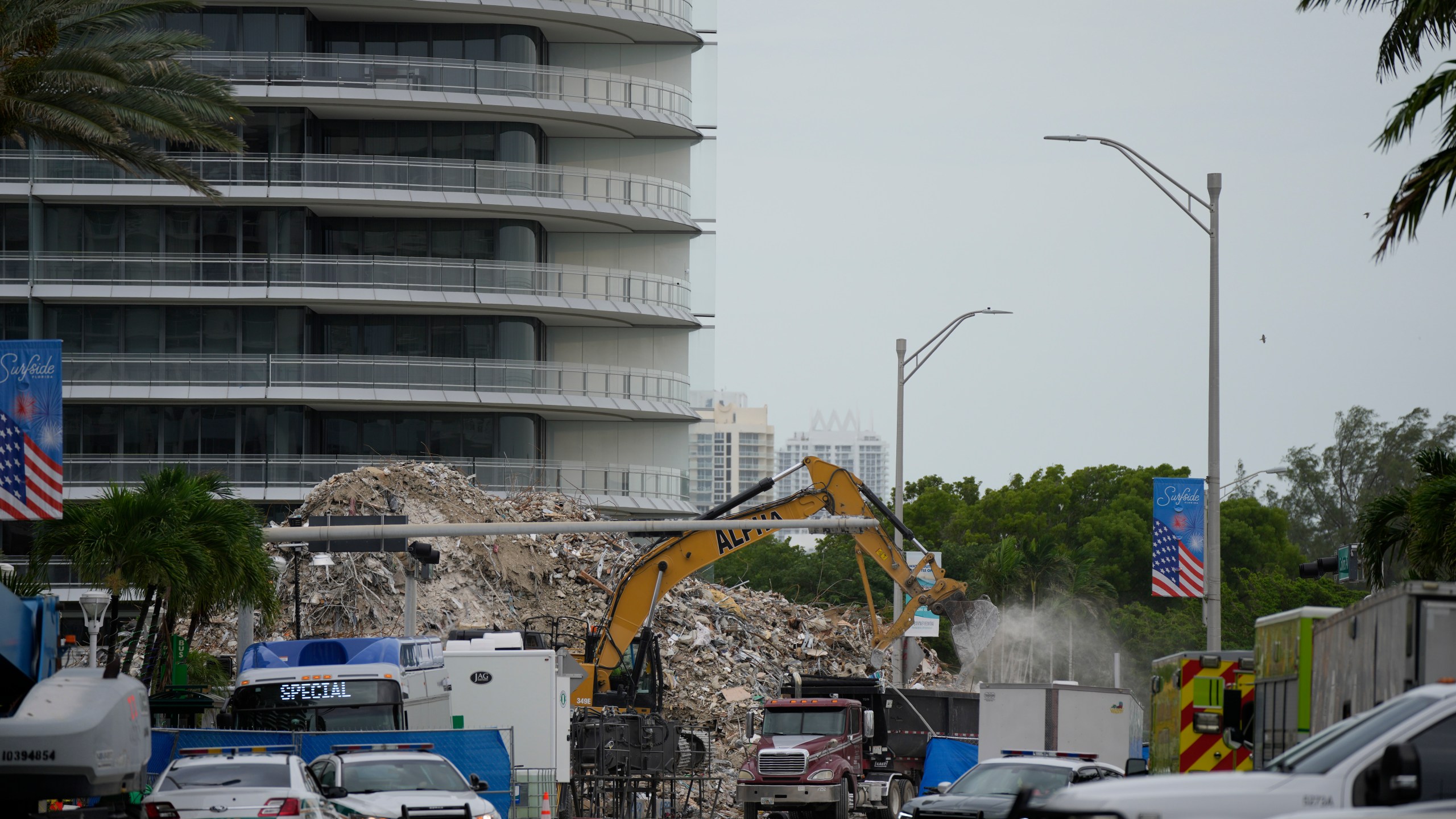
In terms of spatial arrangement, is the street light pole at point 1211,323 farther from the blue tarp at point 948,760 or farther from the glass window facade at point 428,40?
the glass window facade at point 428,40

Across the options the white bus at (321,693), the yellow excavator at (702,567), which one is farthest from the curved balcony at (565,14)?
the white bus at (321,693)

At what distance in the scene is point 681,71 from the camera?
6153cm

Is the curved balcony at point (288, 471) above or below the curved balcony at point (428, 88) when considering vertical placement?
below

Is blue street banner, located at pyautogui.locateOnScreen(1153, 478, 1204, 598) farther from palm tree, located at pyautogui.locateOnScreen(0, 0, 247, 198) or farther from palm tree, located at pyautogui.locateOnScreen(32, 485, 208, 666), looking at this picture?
palm tree, located at pyautogui.locateOnScreen(0, 0, 247, 198)

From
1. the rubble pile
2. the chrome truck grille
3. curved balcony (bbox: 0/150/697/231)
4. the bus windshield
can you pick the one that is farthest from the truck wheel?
curved balcony (bbox: 0/150/697/231)

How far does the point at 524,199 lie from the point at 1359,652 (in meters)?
45.6

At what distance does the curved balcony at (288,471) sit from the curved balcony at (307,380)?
197cm

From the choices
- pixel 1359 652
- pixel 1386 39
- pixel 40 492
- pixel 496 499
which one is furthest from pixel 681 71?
pixel 1359 652

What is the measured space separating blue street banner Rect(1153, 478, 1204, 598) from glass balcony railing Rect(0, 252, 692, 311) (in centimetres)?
3174

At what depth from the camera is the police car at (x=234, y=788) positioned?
17453 mm

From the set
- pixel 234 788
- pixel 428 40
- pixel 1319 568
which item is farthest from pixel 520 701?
pixel 428 40

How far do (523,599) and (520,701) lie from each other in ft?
55.8

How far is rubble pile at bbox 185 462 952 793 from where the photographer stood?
41.4 metres

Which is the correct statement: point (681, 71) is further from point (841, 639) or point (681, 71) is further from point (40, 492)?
point (40, 492)
